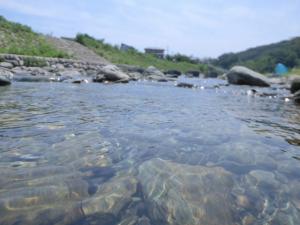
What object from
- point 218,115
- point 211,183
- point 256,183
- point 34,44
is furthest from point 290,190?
point 34,44

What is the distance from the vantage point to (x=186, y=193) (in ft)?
9.91

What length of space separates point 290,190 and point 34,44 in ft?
107

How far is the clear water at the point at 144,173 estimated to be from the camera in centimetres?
262

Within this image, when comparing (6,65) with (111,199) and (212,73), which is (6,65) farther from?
(212,73)

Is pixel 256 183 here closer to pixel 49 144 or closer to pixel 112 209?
pixel 112 209

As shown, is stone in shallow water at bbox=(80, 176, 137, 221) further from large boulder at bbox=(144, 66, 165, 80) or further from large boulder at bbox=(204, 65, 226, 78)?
large boulder at bbox=(204, 65, 226, 78)

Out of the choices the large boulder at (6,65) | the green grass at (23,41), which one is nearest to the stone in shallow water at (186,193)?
the large boulder at (6,65)

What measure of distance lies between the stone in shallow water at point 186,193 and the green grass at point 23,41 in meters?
24.9

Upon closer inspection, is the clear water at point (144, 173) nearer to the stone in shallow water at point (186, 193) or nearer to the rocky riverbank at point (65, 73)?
the stone in shallow water at point (186, 193)

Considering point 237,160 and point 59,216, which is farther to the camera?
point 237,160

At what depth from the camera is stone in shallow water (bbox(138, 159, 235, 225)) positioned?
2.61 meters

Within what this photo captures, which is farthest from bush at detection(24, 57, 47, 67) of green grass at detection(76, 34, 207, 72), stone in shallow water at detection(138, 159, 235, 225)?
stone in shallow water at detection(138, 159, 235, 225)

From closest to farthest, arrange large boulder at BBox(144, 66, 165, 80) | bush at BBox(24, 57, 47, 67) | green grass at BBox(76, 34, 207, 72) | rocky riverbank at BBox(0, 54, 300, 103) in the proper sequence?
rocky riverbank at BBox(0, 54, 300, 103) → bush at BBox(24, 57, 47, 67) → large boulder at BBox(144, 66, 165, 80) → green grass at BBox(76, 34, 207, 72)

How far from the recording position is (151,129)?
5.53 m
